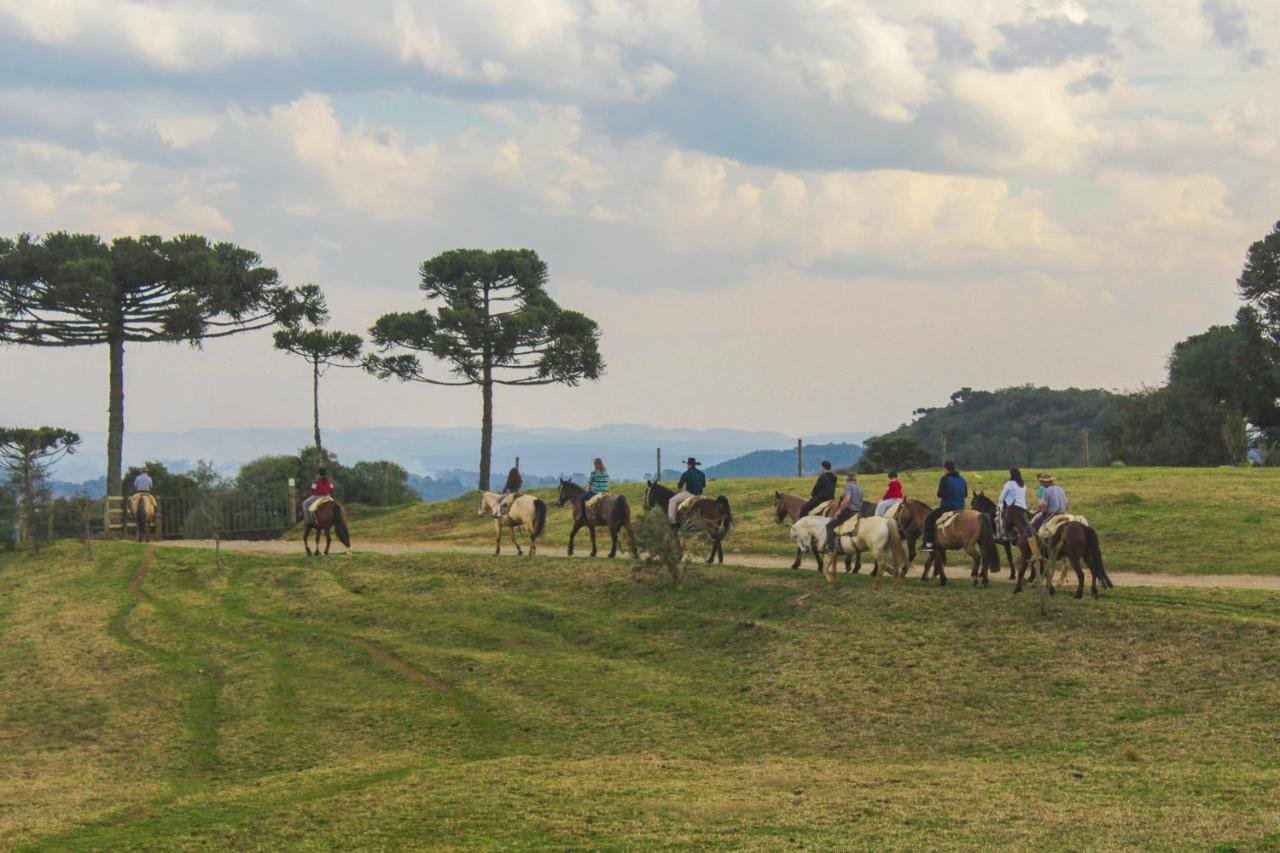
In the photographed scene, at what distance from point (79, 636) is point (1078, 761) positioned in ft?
70.3

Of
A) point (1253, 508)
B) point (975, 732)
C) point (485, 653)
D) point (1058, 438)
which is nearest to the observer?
point (975, 732)

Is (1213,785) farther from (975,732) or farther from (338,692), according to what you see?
(338,692)

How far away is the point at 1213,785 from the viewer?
15250 millimetres

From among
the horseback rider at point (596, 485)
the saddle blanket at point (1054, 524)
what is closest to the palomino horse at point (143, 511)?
the horseback rider at point (596, 485)

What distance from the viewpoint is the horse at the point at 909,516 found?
89.2ft

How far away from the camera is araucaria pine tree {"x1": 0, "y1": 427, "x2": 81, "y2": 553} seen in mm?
42062

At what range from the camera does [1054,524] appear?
78.7 feet

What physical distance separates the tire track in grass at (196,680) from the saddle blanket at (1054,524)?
1425 centimetres

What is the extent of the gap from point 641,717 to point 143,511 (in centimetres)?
2951

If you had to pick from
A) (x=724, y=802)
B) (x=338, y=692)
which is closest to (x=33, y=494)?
(x=338, y=692)

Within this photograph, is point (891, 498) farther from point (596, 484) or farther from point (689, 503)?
point (596, 484)

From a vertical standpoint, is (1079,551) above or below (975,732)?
above

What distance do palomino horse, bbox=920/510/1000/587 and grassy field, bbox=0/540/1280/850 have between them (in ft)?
2.60

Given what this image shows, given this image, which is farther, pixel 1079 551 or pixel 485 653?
pixel 485 653
